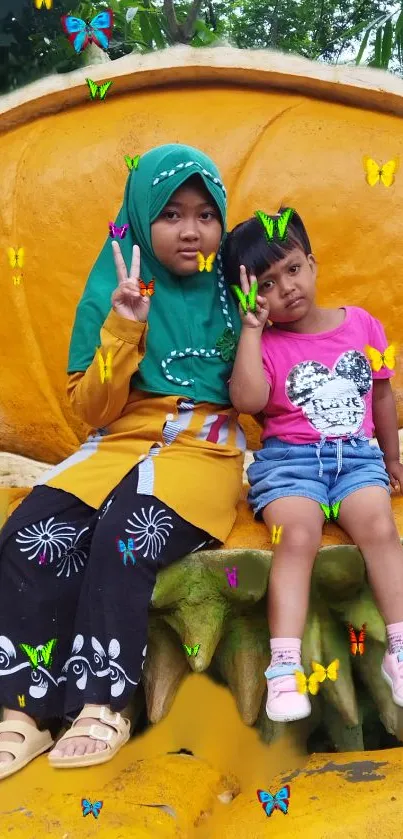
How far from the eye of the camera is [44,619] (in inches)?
63.4

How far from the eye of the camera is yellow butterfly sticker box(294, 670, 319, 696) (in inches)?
56.9

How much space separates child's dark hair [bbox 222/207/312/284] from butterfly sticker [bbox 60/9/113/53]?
28.6 inches

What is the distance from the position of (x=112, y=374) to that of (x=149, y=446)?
0.14 m

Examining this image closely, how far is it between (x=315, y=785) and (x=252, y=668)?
0.21 m

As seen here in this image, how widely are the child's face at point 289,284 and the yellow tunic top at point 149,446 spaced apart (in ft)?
0.72

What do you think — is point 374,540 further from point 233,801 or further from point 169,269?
point 169,269

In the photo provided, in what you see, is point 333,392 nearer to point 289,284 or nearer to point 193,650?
point 289,284

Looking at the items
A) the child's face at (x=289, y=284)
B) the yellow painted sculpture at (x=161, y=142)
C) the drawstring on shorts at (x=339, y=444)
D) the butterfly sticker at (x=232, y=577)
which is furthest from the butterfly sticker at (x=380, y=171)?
the butterfly sticker at (x=232, y=577)

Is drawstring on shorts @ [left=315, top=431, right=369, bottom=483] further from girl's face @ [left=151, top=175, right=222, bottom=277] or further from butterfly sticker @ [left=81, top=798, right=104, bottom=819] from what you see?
butterfly sticker @ [left=81, top=798, right=104, bottom=819]

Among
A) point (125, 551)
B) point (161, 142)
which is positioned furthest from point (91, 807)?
point (161, 142)

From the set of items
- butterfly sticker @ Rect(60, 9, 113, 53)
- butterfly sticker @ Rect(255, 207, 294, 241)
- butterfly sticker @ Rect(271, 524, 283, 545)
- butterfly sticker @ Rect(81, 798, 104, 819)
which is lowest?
butterfly sticker @ Rect(81, 798, 104, 819)

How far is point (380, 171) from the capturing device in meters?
2.11

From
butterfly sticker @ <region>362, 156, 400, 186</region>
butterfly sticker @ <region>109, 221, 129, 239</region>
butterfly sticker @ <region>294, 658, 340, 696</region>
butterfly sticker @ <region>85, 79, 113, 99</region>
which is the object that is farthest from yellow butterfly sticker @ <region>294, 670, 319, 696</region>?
butterfly sticker @ <region>85, 79, 113, 99</region>

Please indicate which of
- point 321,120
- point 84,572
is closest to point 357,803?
point 84,572
